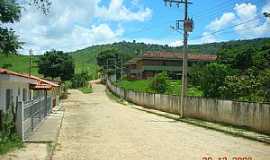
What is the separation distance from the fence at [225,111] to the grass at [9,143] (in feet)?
34.7

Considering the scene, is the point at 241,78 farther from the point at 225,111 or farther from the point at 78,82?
the point at 78,82

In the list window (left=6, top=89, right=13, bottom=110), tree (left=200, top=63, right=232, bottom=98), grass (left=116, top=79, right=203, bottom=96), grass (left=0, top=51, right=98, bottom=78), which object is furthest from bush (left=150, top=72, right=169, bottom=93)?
grass (left=0, top=51, right=98, bottom=78)

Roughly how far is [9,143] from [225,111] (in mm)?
13436

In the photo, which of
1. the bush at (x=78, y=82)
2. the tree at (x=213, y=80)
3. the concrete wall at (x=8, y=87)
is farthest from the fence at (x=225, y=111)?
the bush at (x=78, y=82)

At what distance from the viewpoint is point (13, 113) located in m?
17.4

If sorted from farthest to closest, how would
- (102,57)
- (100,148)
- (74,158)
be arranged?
(102,57)
(100,148)
(74,158)

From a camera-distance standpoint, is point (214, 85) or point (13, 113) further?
point (214, 85)

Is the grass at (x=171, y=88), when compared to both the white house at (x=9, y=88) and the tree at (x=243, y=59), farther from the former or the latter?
the white house at (x=9, y=88)

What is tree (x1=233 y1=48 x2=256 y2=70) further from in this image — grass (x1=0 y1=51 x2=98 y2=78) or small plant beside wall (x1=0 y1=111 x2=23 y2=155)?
small plant beside wall (x1=0 y1=111 x2=23 y2=155)

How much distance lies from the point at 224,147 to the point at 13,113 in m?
7.78

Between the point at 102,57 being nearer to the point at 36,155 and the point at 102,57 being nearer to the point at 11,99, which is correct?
the point at 11,99

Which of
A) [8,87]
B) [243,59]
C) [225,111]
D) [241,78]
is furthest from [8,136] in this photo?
[243,59]

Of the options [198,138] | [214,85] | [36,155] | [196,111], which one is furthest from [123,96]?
[36,155]

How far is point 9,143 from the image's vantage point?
48.9 ft
